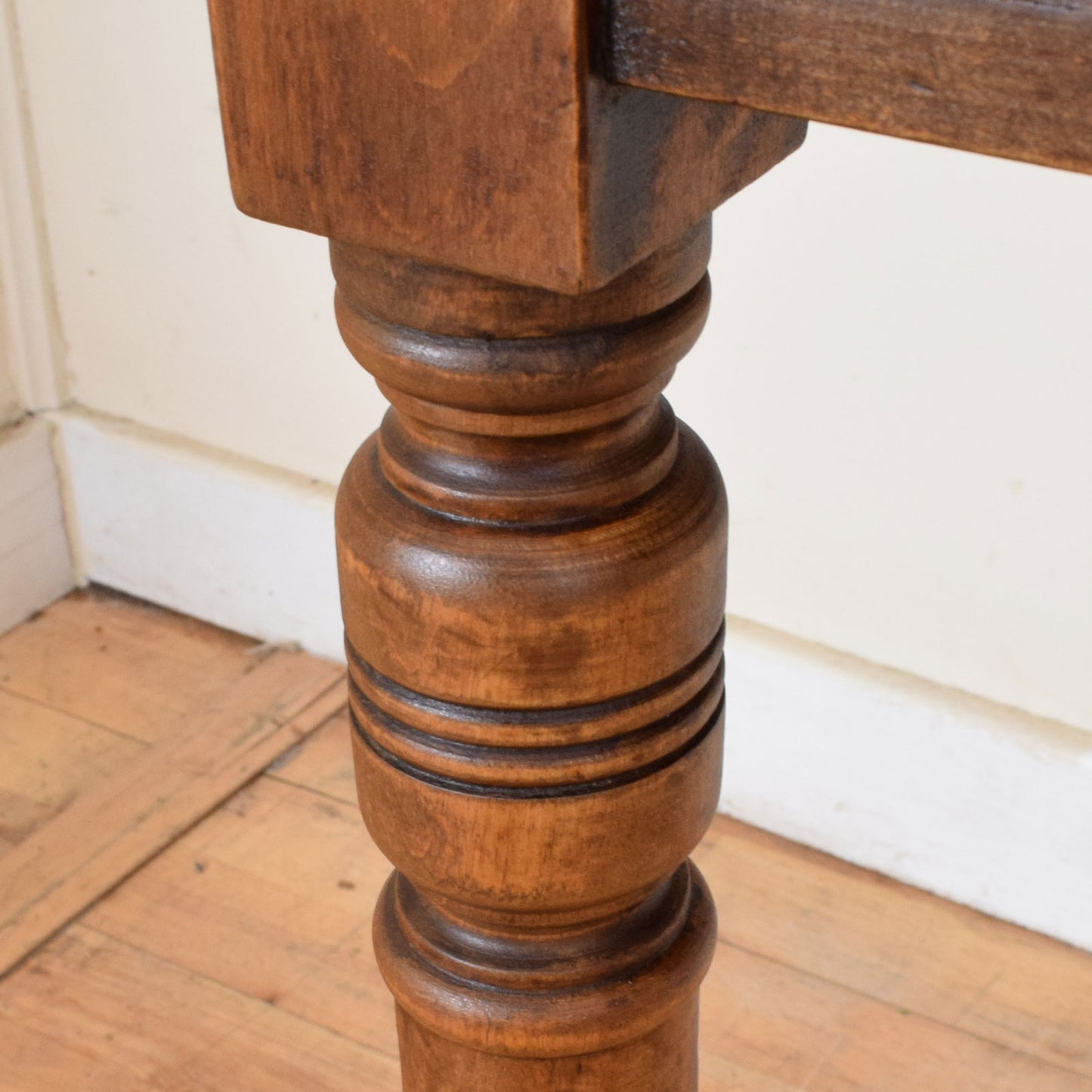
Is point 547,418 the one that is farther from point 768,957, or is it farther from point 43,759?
point 43,759

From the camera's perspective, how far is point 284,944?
1.28 meters

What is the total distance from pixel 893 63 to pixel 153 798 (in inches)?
46.4

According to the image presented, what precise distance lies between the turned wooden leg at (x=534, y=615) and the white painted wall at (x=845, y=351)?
0.59 m

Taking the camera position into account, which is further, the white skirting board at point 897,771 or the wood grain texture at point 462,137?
the white skirting board at point 897,771

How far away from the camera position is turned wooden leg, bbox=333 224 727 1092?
→ 19.6 inches

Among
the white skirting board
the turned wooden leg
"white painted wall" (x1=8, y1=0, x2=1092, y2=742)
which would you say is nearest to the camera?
the turned wooden leg

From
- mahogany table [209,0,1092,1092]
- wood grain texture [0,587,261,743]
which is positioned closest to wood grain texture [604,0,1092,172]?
mahogany table [209,0,1092,1092]

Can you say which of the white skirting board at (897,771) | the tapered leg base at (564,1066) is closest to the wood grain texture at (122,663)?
the white skirting board at (897,771)

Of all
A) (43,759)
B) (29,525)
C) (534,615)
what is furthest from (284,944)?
(534,615)

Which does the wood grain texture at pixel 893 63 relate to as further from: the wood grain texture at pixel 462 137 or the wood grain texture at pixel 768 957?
the wood grain texture at pixel 768 957

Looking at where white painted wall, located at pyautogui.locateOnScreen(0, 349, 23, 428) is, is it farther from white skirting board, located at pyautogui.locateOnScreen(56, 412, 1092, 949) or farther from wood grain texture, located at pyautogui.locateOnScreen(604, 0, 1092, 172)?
wood grain texture, located at pyautogui.locateOnScreen(604, 0, 1092, 172)

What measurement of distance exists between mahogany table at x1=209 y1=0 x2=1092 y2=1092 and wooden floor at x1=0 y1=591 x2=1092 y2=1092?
520 millimetres

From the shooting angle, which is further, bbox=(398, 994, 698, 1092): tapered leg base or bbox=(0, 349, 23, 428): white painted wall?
bbox=(0, 349, 23, 428): white painted wall

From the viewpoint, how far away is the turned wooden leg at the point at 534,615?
0.50 meters
